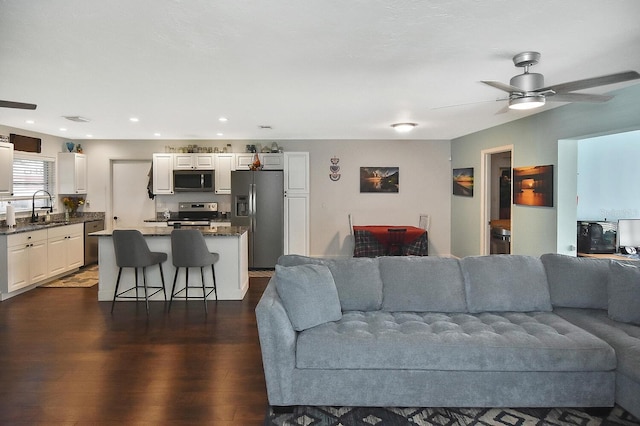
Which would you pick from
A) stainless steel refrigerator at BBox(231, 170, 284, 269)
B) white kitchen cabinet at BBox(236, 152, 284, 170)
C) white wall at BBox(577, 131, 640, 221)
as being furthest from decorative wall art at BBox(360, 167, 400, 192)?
white wall at BBox(577, 131, 640, 221)

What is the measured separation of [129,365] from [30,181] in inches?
200

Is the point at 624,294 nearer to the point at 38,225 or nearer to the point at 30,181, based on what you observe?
the point at 38,225

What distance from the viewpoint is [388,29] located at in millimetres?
2475

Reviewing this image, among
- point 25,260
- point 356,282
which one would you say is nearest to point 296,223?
point 25,260

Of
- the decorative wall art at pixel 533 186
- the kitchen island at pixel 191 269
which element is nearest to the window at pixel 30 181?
the kitchen island at pixel 191 269

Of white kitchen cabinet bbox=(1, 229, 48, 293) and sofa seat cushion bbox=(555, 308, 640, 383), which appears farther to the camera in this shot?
white kitchen cabinet bbox=(1, 229, 48, 293)

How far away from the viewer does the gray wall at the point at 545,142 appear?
3.87 m

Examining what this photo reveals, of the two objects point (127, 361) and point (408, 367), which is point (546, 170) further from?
point (127, 361)

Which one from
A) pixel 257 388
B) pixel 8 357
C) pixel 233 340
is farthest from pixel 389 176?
pixel 8 357

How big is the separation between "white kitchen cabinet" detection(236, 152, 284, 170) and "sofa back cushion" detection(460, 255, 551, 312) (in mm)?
4879

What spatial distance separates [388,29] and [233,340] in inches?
115

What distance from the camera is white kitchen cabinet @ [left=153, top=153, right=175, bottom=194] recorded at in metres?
7.46

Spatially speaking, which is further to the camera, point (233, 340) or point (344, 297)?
point (233, 340)

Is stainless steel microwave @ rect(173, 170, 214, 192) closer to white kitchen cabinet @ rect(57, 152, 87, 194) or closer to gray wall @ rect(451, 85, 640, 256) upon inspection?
white kitchen cabinet @ rect(57, 152, 87, 194)
